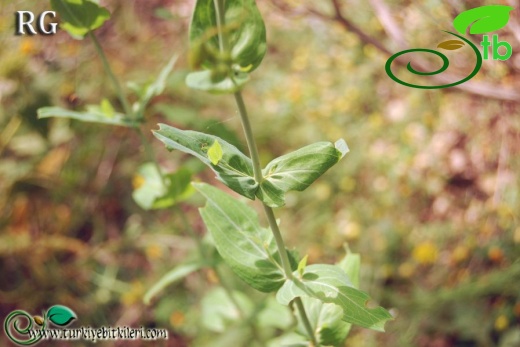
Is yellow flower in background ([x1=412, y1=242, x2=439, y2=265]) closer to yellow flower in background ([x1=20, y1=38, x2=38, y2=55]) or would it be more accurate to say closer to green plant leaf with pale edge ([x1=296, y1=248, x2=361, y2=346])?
green plant leaf with pale edge ([x1=296, y1=248, x2=361, y2=346])

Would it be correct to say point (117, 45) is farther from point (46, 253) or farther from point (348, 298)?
point (348, 298)

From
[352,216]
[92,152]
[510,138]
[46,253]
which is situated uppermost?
[510,138]

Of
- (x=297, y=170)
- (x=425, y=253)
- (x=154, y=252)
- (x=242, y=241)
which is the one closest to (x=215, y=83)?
(x=297, y=170)

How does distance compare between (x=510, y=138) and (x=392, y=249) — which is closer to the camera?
(x=392, y=249)

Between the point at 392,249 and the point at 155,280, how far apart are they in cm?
103

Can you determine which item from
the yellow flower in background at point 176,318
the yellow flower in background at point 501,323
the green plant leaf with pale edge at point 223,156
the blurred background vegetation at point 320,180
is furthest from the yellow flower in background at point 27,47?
the yellow flower in background at point 501,323

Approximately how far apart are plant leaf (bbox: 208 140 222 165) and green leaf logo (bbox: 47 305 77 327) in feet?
3.16

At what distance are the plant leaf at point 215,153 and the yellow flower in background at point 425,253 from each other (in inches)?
55.2

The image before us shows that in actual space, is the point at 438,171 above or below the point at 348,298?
below

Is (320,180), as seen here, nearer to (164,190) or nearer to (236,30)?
(164,190)

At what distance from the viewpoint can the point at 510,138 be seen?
2156mm

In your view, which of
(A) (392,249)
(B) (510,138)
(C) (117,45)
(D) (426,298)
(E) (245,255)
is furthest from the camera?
(C) (117,45)

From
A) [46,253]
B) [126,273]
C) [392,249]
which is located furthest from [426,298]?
[46,253]

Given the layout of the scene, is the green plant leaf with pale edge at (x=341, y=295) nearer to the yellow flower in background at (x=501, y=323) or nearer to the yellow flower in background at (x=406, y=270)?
the yellow flower in background at (x=501, y=323)
